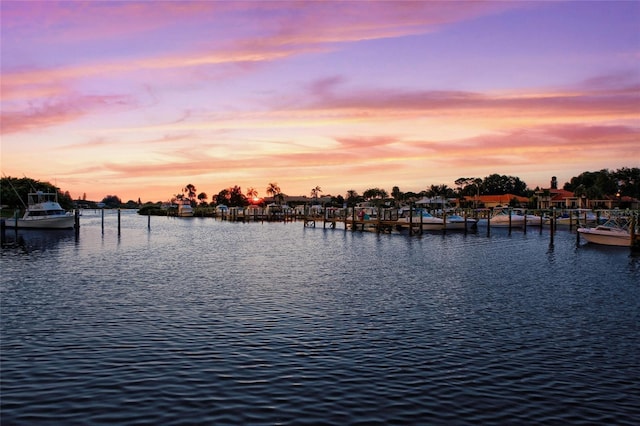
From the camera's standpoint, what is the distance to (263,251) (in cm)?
5128

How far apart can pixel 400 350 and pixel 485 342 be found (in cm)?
328

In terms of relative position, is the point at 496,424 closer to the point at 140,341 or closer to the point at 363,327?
the point at 363,327

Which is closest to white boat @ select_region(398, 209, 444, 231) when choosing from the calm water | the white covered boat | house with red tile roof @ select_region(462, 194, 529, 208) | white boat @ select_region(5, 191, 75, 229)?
the white covered boat

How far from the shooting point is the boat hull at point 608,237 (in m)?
54.9

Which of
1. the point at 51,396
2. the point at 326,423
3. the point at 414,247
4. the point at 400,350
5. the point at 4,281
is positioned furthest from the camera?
the point at 414,247

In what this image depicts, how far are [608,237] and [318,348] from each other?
5198 cm

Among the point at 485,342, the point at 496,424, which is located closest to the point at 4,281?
the point at 485,342

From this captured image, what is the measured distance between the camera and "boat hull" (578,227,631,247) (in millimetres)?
54938

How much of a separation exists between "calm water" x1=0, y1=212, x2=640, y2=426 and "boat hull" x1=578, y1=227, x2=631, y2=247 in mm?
23720

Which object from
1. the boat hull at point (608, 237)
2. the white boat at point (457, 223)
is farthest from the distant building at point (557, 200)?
the boat hull at point (608, 237)

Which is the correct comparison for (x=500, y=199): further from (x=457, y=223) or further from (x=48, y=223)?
(x=48, y=223)

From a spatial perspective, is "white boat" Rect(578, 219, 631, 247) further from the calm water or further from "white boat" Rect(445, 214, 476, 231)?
"white boat" Rect(445, 214, 476, 231)

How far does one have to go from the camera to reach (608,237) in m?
57.0

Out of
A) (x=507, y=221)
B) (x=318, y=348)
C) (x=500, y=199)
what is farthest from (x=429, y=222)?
(x=500, y=199)
